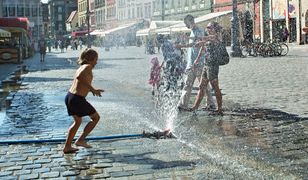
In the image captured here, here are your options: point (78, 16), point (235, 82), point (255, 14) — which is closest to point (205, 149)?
point (235, 82)

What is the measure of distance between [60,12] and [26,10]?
177 ft

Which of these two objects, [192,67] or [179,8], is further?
[179,8]

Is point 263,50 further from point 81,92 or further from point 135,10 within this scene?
point 135,10

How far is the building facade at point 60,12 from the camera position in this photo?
471 ft

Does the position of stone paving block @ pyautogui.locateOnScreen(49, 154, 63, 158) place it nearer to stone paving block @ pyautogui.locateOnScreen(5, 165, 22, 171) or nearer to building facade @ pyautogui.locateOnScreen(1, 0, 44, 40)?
stone paving block @ pyautogui.locateOnScreen(5, 165, 22, 171)

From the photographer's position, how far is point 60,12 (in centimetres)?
14462

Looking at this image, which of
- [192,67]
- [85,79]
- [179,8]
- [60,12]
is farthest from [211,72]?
[60,12]

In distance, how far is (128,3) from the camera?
57.3 m

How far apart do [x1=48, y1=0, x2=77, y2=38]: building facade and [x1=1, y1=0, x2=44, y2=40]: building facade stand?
156 feet

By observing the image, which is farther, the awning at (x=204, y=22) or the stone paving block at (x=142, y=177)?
the awning at (x=204, y=22)

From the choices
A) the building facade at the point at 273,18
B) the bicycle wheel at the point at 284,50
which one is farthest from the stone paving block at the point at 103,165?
the building facade at the point at 273,18

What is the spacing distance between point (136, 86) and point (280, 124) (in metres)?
7.29

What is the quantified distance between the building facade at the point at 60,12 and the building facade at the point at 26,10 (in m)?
47.6

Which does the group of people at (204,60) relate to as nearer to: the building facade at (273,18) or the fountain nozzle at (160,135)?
the fountain nozzle at (160,135)
